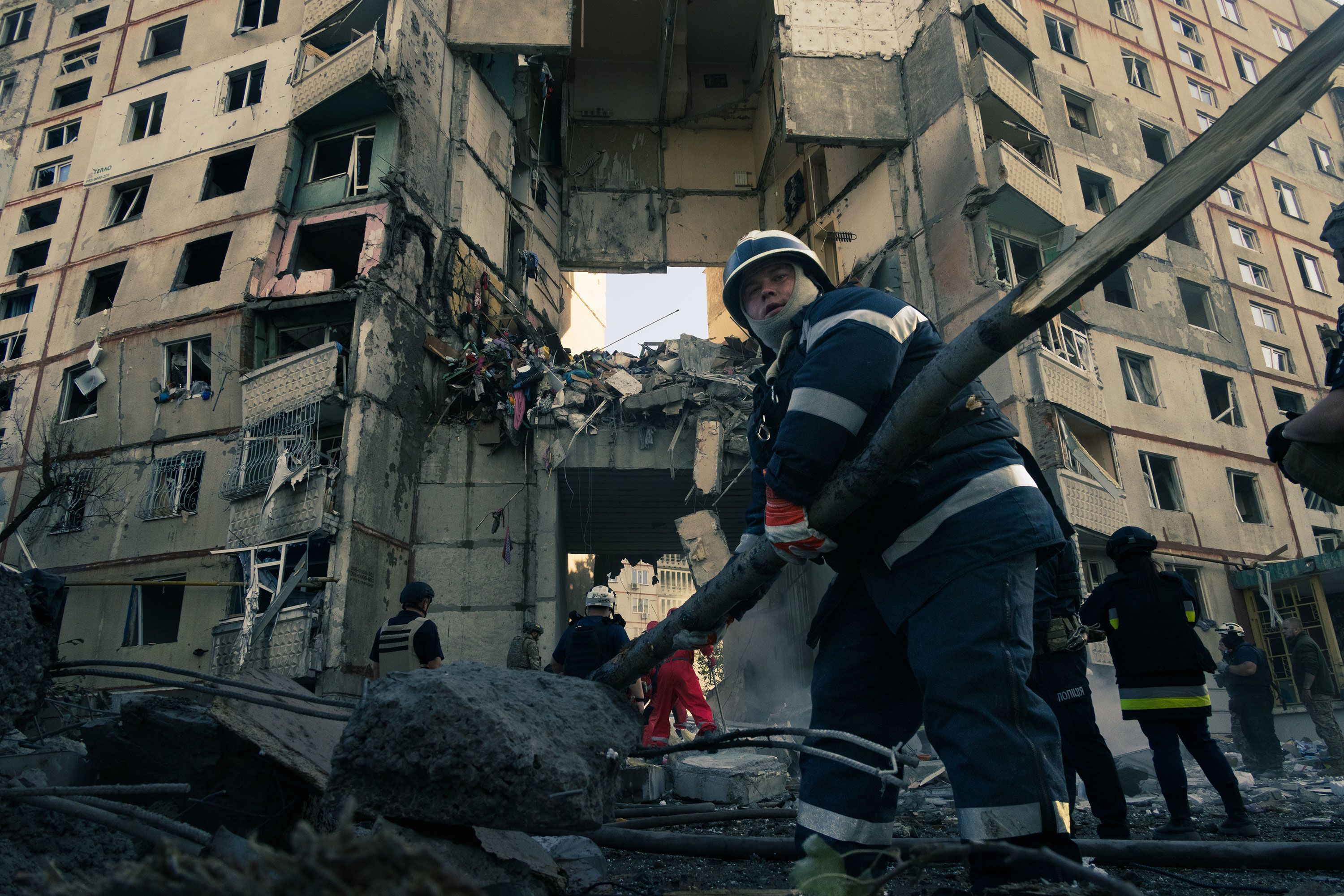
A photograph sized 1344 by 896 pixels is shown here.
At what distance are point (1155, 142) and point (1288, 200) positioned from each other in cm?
607

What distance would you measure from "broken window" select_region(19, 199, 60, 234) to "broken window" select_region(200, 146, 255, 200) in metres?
6.41

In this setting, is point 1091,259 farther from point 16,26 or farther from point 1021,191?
point 16,26

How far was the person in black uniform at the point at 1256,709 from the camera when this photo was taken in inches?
328

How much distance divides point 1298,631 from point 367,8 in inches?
855

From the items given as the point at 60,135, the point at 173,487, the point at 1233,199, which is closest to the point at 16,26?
the point at 60,135

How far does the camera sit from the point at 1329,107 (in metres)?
30.3

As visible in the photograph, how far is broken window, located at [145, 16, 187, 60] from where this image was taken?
22.9 meters

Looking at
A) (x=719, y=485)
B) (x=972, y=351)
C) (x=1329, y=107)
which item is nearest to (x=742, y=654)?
(x=719, y=485)

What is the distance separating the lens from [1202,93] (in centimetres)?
2634

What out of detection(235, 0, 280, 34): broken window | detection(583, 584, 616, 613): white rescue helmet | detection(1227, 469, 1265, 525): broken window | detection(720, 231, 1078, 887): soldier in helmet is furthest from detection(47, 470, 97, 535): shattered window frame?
detection(1227, 469, 1265, 525): broken window

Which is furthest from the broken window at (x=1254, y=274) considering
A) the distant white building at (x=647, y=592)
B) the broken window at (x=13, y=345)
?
the distant white building at (x=647, y=592)

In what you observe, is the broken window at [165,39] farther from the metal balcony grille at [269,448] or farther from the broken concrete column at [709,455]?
the broken concrete column at [709,455]

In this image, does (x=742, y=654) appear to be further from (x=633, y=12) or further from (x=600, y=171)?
(x=633, y=12)

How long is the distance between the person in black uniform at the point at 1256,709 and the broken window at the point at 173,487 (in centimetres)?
1758
